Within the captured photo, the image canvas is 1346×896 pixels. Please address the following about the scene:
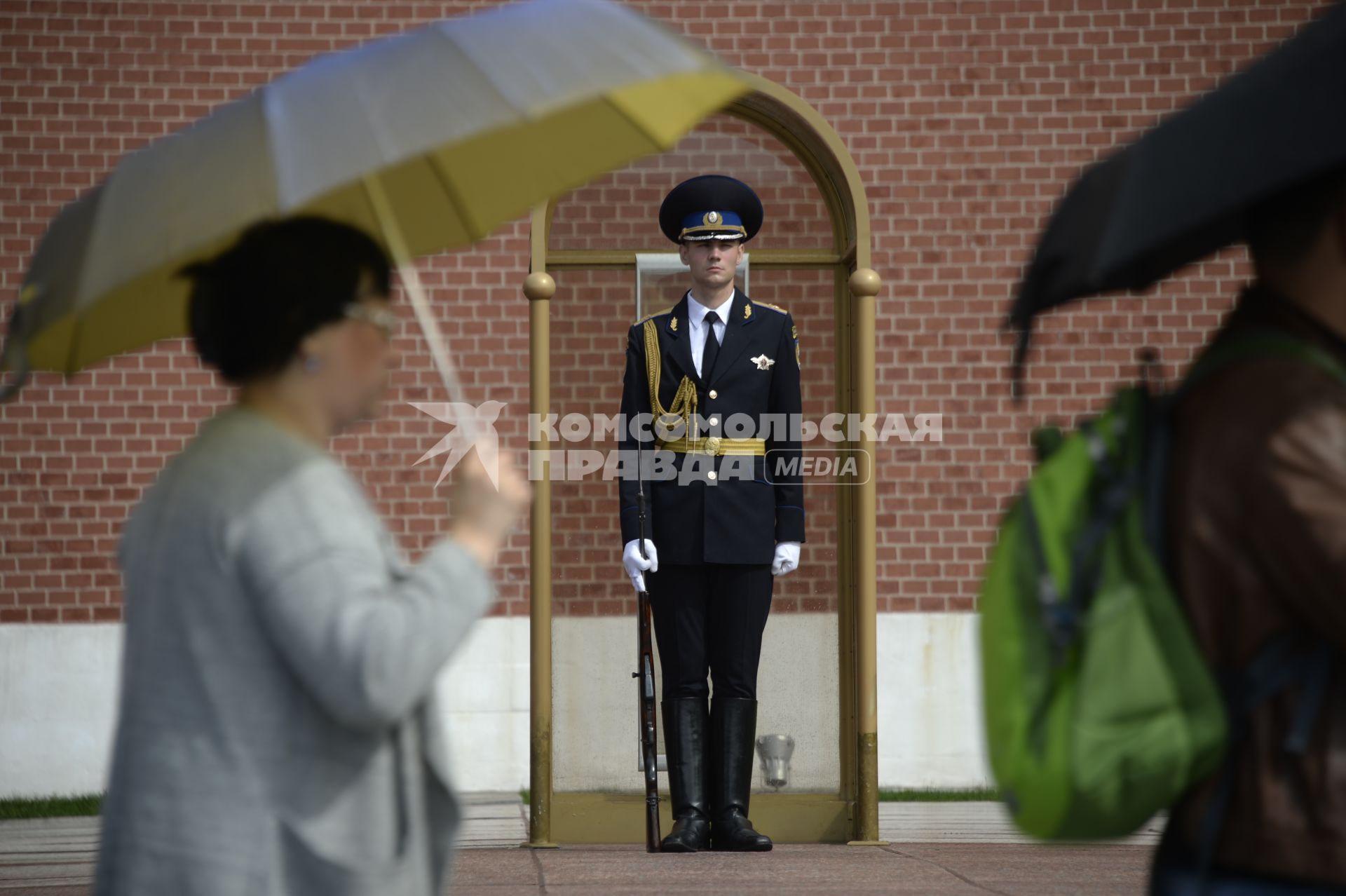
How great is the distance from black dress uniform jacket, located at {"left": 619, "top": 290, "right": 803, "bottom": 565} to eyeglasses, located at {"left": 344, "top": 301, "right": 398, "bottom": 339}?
3625mm

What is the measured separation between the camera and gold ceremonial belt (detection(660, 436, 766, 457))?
573cm

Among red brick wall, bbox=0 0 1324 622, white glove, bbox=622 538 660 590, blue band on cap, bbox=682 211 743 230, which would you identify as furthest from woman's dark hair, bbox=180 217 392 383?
red brick wall, bbox=0 0 1324 622

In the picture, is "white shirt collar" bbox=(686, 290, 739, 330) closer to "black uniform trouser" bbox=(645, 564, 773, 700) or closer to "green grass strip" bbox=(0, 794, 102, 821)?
"black uniform trouser" bbox=(645, 564, 773, 700)

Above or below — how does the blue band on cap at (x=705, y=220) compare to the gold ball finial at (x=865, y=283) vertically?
above

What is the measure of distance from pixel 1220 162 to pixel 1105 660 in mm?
563

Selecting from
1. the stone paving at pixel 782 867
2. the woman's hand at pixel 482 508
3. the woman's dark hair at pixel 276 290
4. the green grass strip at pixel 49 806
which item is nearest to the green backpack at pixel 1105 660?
the woman's hand at pixel 482 508

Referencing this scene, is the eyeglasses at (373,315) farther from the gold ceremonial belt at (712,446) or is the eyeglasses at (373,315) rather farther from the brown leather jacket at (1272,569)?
the gold ceremonial belt at (712,446)

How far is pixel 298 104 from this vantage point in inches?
82.7

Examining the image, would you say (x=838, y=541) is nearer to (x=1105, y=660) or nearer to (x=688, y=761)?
(x=688, y=761)

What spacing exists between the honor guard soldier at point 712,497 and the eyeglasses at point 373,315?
11.9 feet

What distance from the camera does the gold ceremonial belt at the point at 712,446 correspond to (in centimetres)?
573

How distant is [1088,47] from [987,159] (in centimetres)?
71

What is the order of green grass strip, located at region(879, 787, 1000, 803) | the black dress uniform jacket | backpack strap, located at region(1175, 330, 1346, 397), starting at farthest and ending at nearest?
green grass strip, located at region(879, 787, 1000, 803)
the black dress uniform jacket
backpack strap, located at region(1175, 330, 1346, 397)

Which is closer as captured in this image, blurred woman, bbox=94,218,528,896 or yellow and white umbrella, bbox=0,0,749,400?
blurred woman, bbox=94,218,528,896
